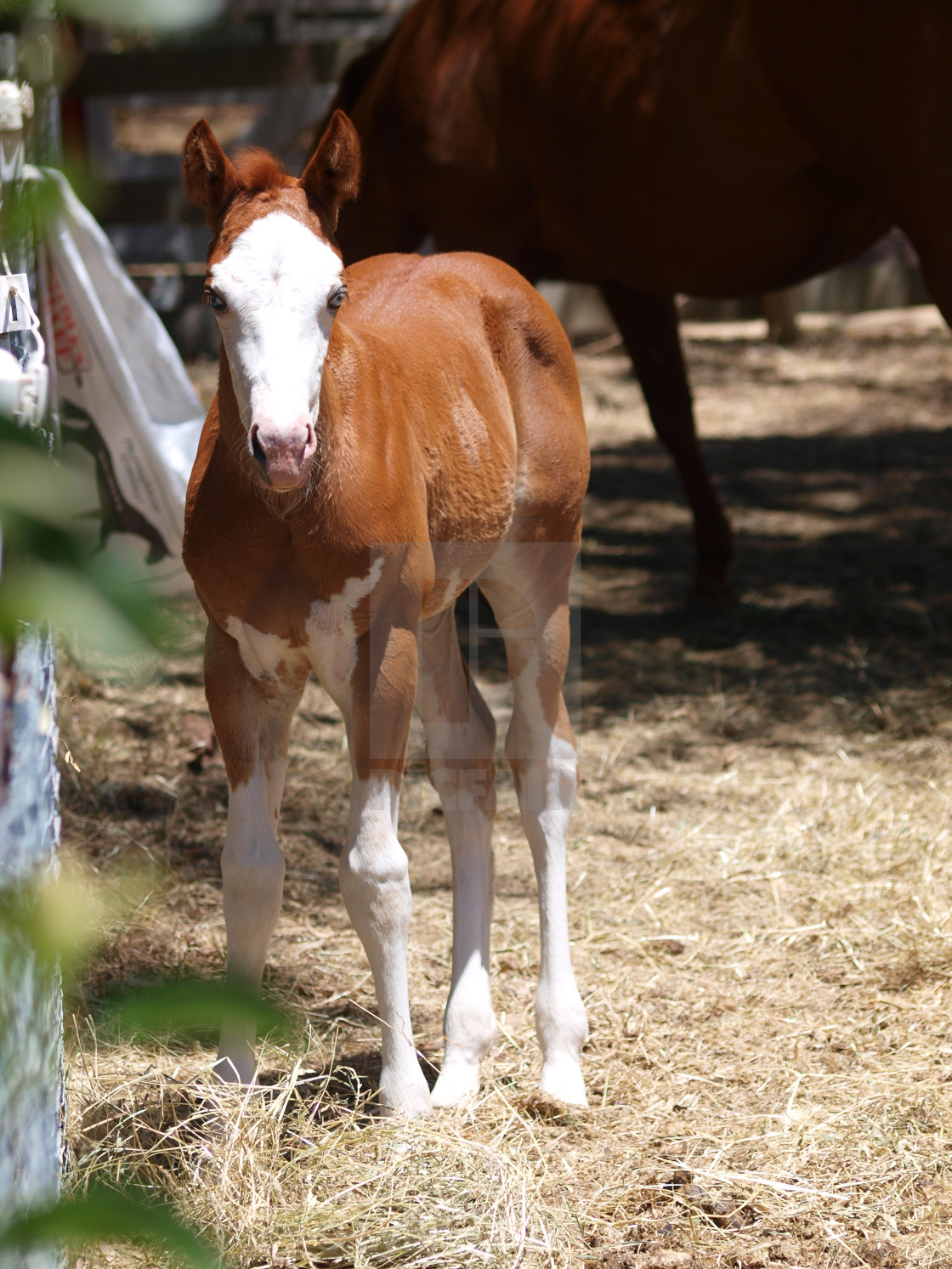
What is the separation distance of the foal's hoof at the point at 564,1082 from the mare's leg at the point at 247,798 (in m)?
0.56

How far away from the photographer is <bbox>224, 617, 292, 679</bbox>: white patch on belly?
2.16 metres

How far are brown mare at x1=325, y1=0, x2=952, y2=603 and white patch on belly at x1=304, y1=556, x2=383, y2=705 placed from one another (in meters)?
2.60

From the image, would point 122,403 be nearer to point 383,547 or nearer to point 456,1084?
point 383,547

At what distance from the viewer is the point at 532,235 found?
4.72 m

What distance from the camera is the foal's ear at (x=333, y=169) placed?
211 centimetres

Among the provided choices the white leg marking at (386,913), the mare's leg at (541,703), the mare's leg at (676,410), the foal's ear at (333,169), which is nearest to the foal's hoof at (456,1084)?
the white leg marking at (386,913)

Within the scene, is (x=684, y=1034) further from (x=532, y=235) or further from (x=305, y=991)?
(x=532, y=235)

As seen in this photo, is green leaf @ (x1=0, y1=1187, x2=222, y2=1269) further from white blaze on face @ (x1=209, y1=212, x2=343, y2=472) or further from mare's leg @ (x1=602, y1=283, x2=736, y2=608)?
mare's leg @ (x1=602, y1=283, x2=736, y2=608)

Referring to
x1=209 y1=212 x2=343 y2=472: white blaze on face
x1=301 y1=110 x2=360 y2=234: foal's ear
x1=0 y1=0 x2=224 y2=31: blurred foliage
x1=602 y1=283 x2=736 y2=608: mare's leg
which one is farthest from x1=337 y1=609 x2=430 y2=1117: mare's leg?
x1=602 y1=283 x2=736 y2=608: mare's leg

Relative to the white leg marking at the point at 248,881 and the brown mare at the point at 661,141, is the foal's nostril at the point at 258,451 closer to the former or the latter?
the white leg marking at the point at 248,881

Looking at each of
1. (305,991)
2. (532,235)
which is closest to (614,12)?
(532,235)

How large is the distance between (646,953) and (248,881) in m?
1.19

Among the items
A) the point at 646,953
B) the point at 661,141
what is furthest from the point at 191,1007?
the point at 661,141

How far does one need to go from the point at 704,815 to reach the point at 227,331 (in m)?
2.29
